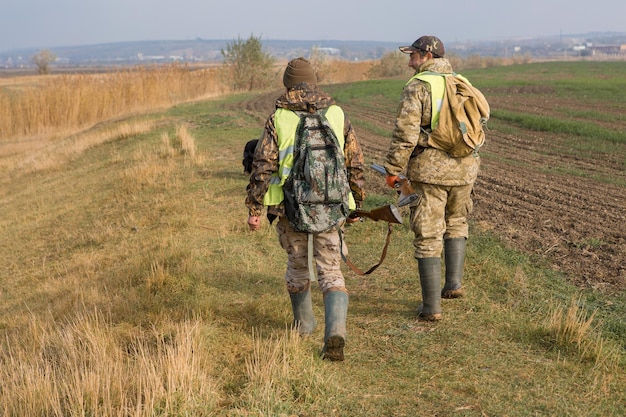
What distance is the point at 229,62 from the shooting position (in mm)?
42812

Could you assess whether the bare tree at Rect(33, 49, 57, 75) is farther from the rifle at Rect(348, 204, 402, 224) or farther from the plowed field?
the rifle at Rect(348, 204, 402, 224)

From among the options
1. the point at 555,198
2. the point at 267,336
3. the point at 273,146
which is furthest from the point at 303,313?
the point at 555,198

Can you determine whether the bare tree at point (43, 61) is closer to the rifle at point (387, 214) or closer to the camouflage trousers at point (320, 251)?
the rifle at point (387, 214)

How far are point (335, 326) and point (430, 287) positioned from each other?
106cm

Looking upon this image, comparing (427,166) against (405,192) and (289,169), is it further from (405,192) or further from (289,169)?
(289,169)

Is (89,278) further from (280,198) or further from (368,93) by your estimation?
(368,93)

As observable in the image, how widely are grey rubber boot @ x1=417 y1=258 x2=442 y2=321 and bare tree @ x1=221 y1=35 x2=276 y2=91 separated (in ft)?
122

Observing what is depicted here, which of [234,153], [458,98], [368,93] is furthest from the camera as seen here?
[368,93]

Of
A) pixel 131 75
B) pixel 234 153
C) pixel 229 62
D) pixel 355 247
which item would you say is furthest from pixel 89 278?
pixel 229 62

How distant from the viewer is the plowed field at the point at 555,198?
6.81 meters

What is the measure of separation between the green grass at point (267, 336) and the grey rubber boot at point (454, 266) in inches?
6.3

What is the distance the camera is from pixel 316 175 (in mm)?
4457

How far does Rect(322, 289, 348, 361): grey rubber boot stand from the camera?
14.7 ft

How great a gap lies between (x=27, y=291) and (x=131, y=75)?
79.8 ft
